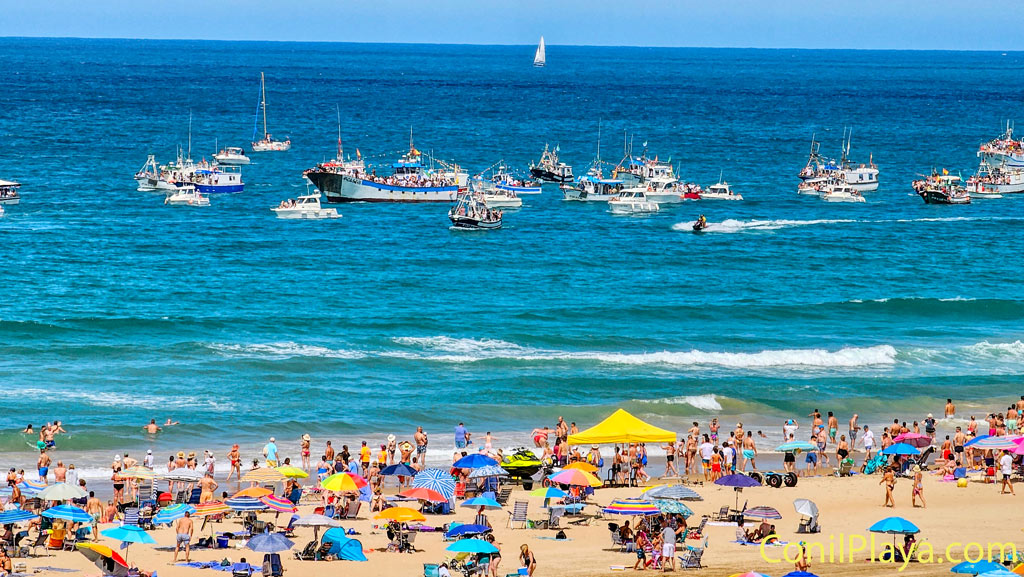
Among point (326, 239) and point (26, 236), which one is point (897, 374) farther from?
point (26, 236)

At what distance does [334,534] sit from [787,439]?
14.6m

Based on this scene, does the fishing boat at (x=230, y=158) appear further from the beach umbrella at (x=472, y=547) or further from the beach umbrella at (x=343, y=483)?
the beach umbrella at (x=472, y=547)

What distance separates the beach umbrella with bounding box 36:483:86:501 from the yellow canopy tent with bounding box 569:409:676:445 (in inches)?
422

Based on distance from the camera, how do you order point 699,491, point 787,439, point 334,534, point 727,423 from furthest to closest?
point 727,423, point 787,439, point 699,491, point 334,534

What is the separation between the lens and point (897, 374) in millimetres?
43031

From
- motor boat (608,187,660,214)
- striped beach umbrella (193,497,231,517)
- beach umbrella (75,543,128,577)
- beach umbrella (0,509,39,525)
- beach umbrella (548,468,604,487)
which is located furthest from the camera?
motor boat (608,187,660,214)

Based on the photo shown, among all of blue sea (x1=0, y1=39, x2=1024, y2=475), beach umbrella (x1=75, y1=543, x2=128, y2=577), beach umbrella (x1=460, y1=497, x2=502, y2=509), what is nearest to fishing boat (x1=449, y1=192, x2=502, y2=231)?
blue sea (x1=0, y1=39, x2=1024, y2=475)

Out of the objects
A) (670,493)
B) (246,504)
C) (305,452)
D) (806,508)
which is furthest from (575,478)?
(305,452)

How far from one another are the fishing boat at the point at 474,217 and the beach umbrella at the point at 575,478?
144 feet

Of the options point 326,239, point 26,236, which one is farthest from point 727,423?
point 26,236

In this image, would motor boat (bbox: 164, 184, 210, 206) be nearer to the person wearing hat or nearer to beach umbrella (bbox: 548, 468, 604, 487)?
the person wearing hat

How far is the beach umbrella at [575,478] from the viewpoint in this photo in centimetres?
2675

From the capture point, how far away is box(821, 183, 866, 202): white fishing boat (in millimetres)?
86625

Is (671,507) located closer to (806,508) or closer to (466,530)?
(806,508)
